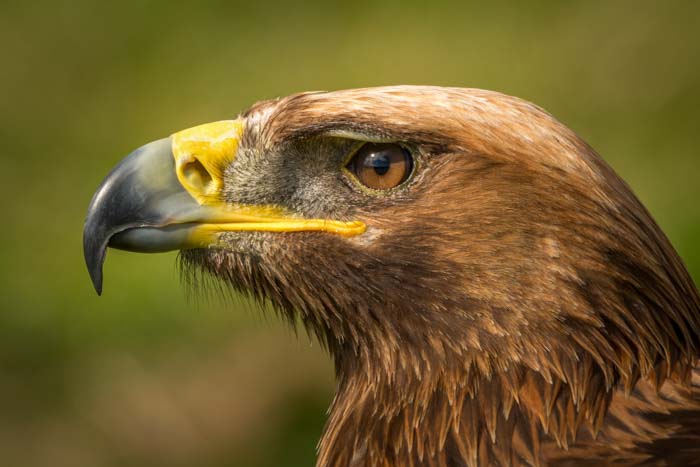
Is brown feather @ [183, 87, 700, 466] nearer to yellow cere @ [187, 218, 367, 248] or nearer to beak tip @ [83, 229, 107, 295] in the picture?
yellow cere @ [187, 218, 367, 248]

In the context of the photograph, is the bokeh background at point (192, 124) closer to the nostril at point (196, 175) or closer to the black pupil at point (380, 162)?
the nostril at point (196, 175)

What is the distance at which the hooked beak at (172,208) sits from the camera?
2.73 metres

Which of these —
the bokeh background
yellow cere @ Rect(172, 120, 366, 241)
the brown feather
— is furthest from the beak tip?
the bokeh background

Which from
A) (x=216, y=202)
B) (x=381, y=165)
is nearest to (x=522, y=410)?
(x=381, y=165)

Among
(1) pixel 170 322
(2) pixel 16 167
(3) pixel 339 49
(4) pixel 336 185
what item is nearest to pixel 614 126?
(3) pixel 339 49

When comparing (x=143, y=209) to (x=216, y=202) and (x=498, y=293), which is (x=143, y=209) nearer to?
(x=216, y=202)

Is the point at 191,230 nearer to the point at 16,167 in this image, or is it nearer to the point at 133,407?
the point at 133,407

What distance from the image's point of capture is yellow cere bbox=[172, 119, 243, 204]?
2.76 metres

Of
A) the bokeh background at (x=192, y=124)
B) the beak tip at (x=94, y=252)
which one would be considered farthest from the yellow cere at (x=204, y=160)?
the bokeh background at (x=192, y=124)

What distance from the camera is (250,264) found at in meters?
2.76

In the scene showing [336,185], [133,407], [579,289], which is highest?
[336,185]

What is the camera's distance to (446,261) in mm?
2627

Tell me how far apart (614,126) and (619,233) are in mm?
4422

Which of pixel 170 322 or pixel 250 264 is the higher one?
pixel 250 264
